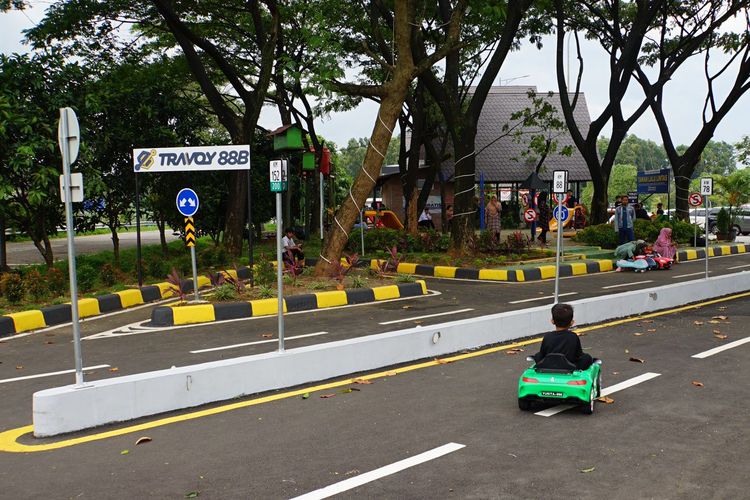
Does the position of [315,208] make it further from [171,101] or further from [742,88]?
[742,88]

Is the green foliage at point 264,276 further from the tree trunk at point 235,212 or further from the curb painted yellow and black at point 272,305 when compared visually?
the tree trunk at point 235,212

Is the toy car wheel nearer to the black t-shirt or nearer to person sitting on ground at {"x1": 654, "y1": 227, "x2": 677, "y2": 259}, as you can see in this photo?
the black t-shirt

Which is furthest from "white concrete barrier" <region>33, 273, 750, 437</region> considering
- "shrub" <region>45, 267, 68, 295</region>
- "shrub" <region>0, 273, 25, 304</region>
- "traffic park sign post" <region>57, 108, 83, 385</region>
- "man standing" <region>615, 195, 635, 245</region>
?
"man standing" <region>615, 195, 635, 245</region>

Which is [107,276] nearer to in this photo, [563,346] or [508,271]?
[508,271]

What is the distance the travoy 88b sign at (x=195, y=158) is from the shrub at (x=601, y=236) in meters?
15.0

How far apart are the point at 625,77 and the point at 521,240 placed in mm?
8762

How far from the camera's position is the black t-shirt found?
6.28m

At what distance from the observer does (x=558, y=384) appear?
236 inches

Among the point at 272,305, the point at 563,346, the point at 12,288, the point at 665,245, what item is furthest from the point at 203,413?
the point at 665,245

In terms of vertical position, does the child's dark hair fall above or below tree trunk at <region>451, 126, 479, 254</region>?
below

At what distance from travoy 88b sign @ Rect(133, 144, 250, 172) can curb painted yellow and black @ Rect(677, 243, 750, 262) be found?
14718 mm

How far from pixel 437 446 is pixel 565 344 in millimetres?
Result: 1668

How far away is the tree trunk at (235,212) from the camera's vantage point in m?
19.8

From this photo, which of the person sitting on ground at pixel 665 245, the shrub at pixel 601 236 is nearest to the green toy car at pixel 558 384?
the person sitting on ground at pixel 665 245
